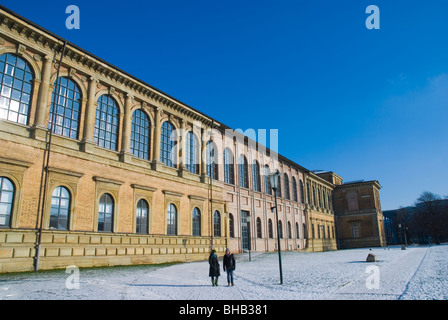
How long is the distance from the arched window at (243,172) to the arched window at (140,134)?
43.6 ft

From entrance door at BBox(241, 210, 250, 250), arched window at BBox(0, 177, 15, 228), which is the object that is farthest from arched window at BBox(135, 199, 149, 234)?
entrance door at BBox(241, 210, 250, 250)

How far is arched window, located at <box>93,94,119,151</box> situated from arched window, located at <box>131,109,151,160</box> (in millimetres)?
1431

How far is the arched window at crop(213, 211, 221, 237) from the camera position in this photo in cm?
2834

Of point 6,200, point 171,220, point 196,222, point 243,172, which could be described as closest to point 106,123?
point 6,200

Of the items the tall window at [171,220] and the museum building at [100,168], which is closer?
the museum building at [100,168]

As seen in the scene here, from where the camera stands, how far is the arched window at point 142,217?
70.3ft

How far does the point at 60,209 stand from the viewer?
1708 centimetres

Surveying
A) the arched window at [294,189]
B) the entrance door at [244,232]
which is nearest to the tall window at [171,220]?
the entrance door at [244,232]

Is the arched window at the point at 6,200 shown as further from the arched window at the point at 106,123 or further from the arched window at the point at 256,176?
the arched window at the point at 256,176

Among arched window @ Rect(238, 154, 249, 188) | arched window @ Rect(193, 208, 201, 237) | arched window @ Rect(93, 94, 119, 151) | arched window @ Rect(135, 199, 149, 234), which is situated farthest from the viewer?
arched window @ Rect(238, 154, 249, 188)

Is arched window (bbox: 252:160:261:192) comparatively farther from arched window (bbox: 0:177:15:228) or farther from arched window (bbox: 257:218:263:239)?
arched window (bbox: 0:177:15:228)

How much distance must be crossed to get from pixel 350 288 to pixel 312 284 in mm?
1499
